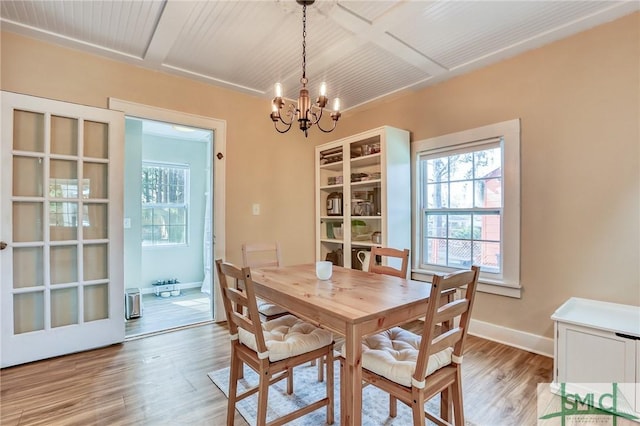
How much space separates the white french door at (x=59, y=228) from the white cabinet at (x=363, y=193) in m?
2.27

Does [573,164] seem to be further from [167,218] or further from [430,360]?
[167,218]

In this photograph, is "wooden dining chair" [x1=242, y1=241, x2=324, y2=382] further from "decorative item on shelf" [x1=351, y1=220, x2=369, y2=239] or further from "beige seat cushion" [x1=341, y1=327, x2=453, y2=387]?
"decorative item on shelf" [x1=351, y1=220, x2=369, y2=239]

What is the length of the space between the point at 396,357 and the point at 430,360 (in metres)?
0.17

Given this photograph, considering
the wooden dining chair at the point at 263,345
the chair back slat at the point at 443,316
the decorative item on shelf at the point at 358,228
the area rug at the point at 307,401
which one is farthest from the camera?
the decorative item on shelf at the point at 358,228

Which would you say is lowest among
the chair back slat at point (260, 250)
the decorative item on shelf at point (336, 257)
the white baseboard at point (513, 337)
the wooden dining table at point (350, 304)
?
the white baseboard at point (513, 337)

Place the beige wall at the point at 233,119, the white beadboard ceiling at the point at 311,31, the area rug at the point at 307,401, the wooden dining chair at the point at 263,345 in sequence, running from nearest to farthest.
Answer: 1. the wooden dining chair at the point at 263,345
2. the area rug at the point at 307,401
3. the white beadboard ceiling at the point at 311,31
4. the beige wall at the point at 233,119

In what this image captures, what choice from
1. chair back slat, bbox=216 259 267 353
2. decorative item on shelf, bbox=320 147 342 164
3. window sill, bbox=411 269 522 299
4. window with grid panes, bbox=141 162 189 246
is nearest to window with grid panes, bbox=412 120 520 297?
window sill, bbox=411 269 522 299

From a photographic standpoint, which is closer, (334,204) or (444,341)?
(444,341)

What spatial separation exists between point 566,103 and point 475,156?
30.5 inches

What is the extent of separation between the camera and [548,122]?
2430mm

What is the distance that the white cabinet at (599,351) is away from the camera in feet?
5.56

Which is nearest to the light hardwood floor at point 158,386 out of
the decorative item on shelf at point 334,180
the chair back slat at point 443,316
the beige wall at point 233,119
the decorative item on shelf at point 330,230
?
the chair back slat at point 443,316

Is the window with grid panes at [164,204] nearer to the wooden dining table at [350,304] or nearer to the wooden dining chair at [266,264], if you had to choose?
the wooden dining chair at [266,264]

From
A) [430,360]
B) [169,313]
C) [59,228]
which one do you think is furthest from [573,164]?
[169,313]
